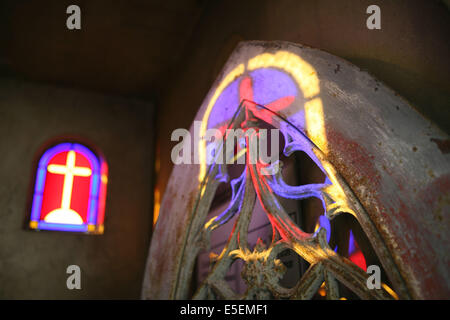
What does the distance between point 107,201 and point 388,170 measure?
10.3 feet

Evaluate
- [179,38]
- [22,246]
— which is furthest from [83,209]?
[179,38]

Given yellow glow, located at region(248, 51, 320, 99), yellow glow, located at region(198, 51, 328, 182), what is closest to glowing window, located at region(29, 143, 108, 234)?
yellow glow, located at region(198, 51, 328, 182)

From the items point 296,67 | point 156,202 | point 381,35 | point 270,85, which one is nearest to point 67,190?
Answer: point 156,202

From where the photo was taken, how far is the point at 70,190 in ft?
11.8

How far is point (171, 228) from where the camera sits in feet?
6.19

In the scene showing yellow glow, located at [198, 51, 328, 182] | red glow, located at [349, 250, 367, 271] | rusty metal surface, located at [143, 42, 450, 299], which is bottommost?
red glow, located at [349, 250, 367, 271]

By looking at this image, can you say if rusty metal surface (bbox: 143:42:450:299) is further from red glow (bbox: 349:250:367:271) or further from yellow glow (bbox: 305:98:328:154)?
red glow (bbox: 349:250:367:271)

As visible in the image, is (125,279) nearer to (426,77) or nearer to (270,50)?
(270,50)

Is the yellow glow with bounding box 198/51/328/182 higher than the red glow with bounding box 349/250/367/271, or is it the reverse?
the yellow glow with bounding box 198/51/328/182

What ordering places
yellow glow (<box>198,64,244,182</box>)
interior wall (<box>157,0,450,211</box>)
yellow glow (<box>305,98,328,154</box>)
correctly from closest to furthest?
1. interior wall (<box>157,0,450,211</box>)
2. yellow glow (<box>305,98,328,154</box>)
3. yellow glow (<box>198,64,244,182</box>)

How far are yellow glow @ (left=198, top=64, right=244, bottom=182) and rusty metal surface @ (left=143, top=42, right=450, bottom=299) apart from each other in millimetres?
425

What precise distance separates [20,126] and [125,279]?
1782mm

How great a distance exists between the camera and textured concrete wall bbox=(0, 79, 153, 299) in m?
3.20

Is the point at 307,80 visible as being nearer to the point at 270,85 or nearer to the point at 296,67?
the point at 296,67
